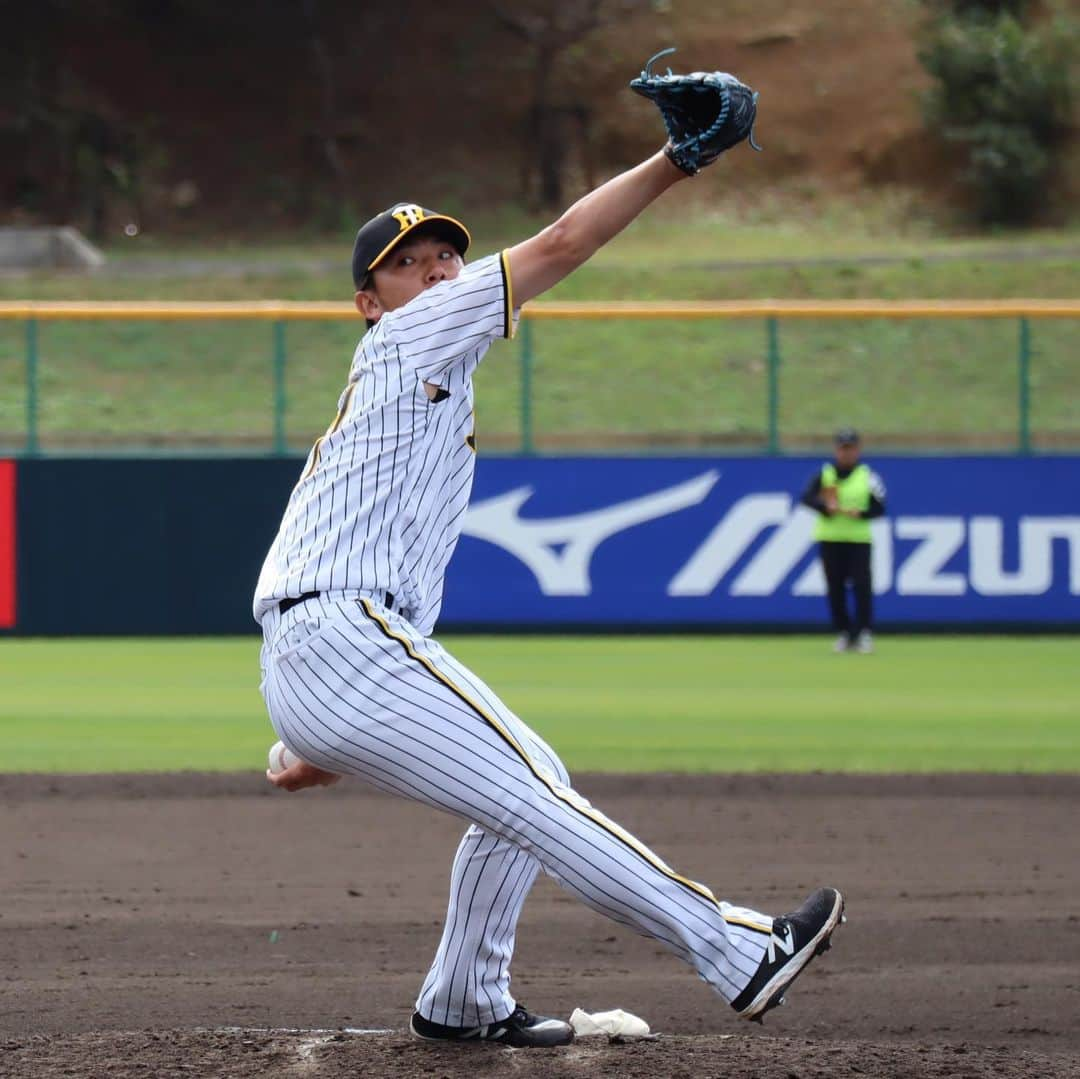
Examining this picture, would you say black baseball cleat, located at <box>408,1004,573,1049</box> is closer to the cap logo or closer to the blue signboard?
the cap logo

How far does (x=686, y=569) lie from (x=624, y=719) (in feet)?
17.2

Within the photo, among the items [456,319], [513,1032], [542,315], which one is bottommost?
[513,1032]

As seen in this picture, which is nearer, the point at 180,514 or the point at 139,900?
the point at 139,900

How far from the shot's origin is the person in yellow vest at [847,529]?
592 inches

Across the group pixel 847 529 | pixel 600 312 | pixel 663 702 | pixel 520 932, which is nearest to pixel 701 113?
pixel 520 932

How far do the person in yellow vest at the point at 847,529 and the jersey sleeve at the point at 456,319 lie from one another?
11.4 m

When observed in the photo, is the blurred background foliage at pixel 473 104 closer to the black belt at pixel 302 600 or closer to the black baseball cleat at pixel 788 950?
the black belt at pixel 302 600

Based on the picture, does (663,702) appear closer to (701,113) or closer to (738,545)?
(738,545)

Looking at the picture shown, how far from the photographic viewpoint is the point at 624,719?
11.2 metres

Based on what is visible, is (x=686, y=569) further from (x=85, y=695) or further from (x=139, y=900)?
(x=139, y=900)

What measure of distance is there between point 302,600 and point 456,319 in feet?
2.14

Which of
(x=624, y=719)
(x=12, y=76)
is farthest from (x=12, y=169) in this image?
(x=624, y=719)

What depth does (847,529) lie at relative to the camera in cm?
1514

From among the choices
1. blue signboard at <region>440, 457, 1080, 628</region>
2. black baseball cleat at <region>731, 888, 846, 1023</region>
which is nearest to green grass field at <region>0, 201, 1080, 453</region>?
blue signboard at <region>440, 457, 1080, 628</region>
